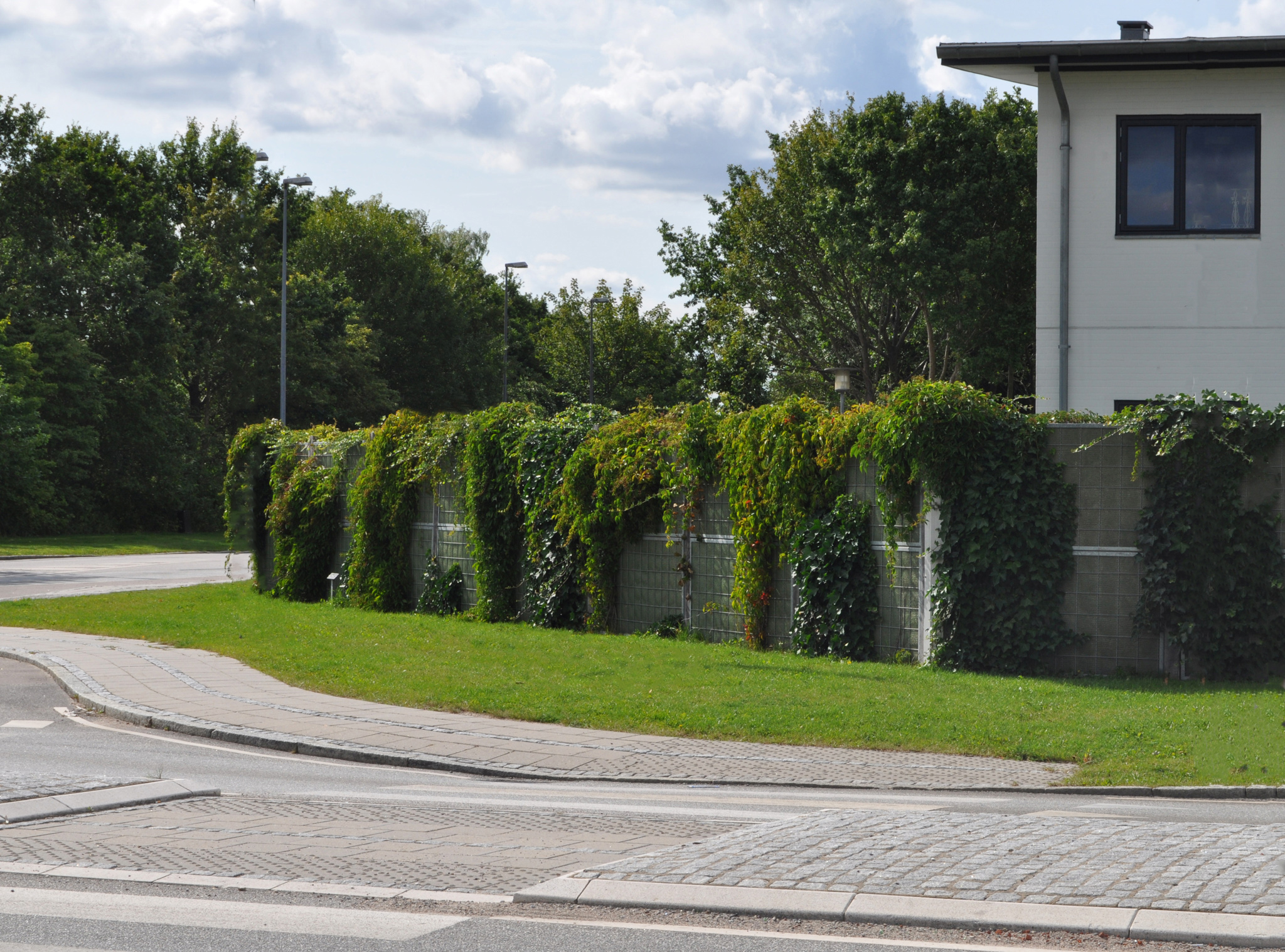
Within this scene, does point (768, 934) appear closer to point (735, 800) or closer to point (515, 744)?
point (735, 800)

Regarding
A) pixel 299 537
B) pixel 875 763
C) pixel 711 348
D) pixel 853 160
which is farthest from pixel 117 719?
pixel 711 348

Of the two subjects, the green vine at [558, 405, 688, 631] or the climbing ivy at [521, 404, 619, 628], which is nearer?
the green vine at [558, 405, 688, 631]

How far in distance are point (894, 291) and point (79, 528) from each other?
3447 centimetres

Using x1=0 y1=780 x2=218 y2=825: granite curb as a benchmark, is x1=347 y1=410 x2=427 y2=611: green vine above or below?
above

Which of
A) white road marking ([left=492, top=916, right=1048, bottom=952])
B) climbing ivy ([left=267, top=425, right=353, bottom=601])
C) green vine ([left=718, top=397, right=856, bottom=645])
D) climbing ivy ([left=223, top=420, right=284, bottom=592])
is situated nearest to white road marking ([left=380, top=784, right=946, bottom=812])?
white road marking ([left=492, top=916, right=1048, bottom=952])

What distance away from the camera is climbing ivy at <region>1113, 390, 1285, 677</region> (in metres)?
13.3

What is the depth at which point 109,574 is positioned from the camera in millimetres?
31281

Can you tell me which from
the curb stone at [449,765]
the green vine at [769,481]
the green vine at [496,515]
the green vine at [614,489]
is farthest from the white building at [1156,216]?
the curb stone at [449,765]

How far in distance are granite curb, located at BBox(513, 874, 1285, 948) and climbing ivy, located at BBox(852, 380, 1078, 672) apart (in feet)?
28.3

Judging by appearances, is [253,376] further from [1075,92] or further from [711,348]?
[1075,92]

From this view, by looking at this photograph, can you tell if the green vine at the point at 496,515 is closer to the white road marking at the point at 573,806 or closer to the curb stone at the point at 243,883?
the white road marking at the point at 573,806

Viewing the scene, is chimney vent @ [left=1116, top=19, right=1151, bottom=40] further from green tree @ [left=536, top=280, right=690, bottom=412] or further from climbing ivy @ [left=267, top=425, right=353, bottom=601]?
green tree @ [left=536, top=280, right=690, bottom=412]

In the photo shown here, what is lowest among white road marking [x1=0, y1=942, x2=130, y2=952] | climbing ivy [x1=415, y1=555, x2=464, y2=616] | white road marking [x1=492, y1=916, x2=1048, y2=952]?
white road marking [x1=0, y1=942, x2=130, y2=952]

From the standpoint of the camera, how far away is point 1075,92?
65.5 feet
